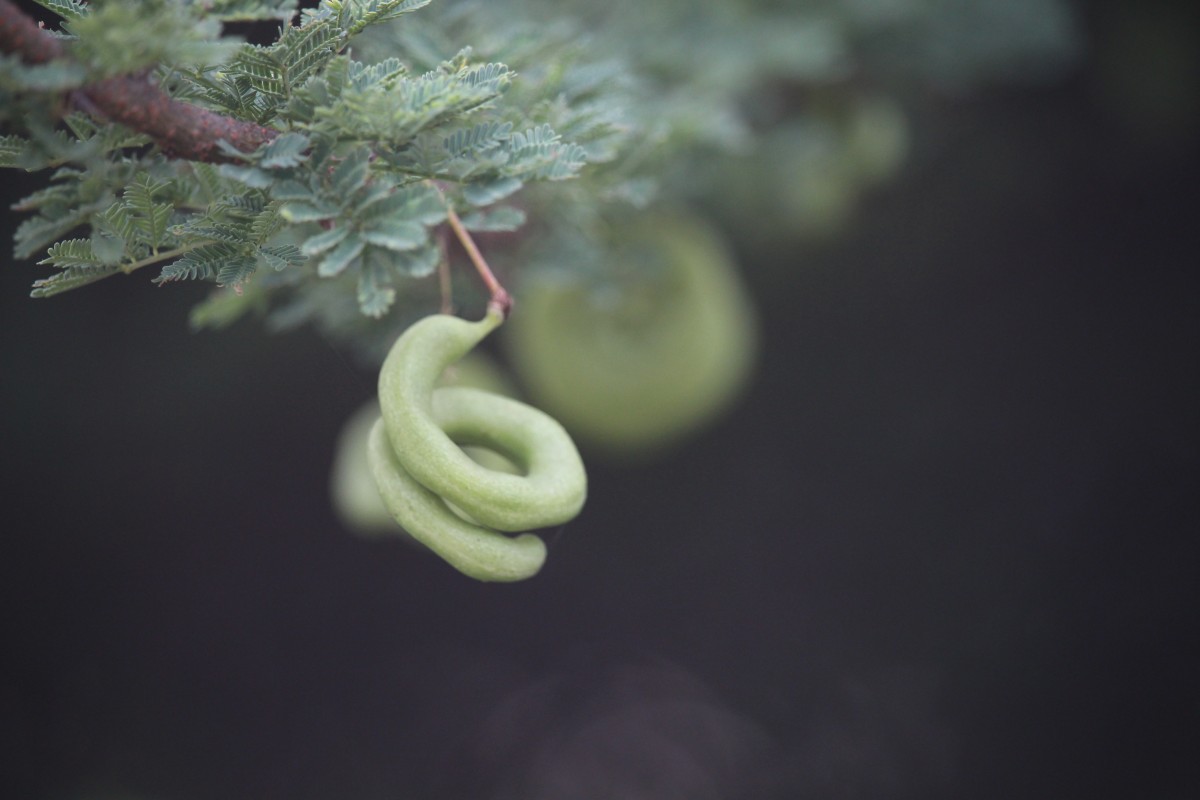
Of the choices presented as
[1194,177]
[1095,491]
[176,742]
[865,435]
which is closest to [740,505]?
[865,435]

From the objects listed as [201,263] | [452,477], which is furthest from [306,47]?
[452,477]

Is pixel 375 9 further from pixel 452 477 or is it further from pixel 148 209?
pixel 452 477

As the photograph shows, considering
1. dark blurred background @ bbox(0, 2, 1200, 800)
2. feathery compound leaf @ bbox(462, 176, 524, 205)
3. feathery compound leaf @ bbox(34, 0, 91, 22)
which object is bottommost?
dark blurred background @ bbox(0, 2, 1200, 800)

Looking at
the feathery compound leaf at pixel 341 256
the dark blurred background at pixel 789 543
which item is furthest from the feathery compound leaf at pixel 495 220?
the dark blurred background at pixel 789 543

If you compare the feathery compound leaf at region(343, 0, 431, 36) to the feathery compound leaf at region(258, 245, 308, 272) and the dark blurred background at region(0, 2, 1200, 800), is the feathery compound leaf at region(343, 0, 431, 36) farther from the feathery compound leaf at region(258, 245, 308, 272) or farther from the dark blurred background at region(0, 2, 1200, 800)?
the dark blurred background at region(0, 2, 1200, 800)

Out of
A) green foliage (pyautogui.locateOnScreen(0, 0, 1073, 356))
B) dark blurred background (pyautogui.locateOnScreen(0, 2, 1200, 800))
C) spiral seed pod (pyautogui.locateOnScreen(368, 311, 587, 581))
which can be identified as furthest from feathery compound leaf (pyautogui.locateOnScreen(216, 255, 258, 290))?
dark blurred background (pyautogui.locateOnScreen(0, 2, 1200, 800))
